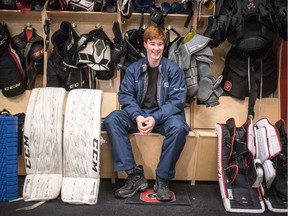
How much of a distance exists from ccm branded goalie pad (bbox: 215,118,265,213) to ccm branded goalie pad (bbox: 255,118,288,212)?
5 centimetres

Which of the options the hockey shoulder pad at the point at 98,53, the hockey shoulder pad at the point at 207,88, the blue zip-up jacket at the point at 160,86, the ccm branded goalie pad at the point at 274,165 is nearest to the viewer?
the ccm branded goalie pad at the point at 274,165

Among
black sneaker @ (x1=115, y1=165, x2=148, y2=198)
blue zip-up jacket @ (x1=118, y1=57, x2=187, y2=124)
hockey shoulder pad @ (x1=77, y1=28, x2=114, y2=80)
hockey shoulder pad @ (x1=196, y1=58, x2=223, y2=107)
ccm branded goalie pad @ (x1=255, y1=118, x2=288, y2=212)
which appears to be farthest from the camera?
hockey shoulder pad @ (x1=77, y1=28, x2=114, y2=80)

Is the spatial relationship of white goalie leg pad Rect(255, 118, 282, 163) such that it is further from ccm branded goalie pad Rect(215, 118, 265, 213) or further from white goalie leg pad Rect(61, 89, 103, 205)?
white goalie leg pad Rect(61, 89, 103, 205)

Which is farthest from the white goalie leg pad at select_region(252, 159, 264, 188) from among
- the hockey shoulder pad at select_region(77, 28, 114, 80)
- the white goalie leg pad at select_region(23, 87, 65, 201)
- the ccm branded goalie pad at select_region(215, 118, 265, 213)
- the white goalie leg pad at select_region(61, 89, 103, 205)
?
the hockey shoulder pad at select_region(77, 28, 114, 80)

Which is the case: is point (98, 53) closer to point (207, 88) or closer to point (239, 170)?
point (207, 88)

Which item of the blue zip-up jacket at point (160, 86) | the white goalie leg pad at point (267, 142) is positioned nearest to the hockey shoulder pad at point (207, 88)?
the blue zip-up jacket at point (160, 86)

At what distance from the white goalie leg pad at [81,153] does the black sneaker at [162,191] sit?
0.39 metres

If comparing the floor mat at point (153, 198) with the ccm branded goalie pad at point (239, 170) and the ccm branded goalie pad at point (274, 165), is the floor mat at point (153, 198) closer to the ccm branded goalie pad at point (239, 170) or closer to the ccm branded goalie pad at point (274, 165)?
the ccm branded goalie pad at point (239, 170)

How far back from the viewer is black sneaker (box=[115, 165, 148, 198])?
195 centimetres

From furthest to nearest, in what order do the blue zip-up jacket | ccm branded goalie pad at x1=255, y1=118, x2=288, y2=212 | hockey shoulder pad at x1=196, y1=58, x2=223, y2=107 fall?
hockey shoulder pad at x1=196, y1=58, x2=223, y2=107
the blue zip-up jacket
ccm branded goalie pad at x1=255, y1=118, x2=288, y2=212

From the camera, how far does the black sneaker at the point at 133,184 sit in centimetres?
195

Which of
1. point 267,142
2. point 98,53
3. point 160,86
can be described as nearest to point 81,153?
point 160,86

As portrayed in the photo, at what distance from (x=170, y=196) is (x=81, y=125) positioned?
2.44ft

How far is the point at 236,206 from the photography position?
1.82m
